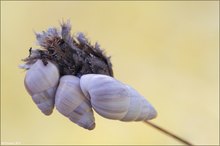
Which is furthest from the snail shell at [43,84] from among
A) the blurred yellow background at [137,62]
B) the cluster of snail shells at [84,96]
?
the blurred yellow background at [137,62]

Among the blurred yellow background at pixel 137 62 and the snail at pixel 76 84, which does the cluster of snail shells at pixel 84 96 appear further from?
the blurred yellow background at pixel 137 62

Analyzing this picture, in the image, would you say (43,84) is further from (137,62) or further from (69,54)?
(137,62)

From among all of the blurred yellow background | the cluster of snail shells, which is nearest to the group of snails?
the cluster of snail shells

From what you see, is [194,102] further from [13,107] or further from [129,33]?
[13,107]

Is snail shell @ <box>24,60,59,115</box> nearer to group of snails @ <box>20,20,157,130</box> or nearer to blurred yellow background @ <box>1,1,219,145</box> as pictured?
group of snails @ <box>20,20,157,130</box>

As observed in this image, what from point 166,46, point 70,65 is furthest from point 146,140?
point 70,65
